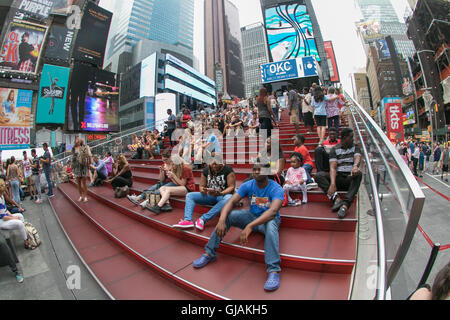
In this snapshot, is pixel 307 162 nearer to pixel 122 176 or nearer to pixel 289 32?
pixel 122 176

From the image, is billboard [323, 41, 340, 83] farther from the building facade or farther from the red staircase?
the red staircase

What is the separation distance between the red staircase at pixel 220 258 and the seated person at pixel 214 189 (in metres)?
0.27

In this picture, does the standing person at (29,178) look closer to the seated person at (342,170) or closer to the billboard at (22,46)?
the seated person at (342,170)

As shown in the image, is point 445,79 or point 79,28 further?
point 445,79

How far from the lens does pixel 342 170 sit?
3352 mm

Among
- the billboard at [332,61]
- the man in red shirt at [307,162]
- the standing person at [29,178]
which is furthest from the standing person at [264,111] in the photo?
the billboard at [332,61]

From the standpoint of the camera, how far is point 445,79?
26.2m

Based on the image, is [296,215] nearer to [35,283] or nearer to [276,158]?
[276,158]

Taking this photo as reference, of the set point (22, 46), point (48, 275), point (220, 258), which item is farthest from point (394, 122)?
point (22, 46)

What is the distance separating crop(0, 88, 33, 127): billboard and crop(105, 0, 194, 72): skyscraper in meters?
54.2

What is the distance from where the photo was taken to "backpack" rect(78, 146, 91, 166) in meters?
5.33

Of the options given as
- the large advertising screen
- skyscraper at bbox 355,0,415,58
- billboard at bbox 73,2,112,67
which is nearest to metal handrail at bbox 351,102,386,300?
the large advertising screen
